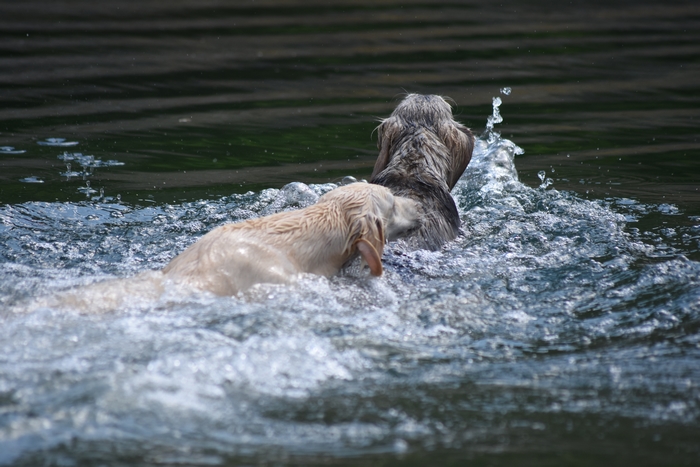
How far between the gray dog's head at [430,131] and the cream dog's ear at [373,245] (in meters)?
1.67

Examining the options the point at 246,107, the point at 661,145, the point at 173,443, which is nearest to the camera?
the point at 173,443

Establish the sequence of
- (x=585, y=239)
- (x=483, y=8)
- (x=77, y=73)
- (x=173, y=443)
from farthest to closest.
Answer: (x=483, y=8), (x=77, y=73), (x=585, y=239), (x=173, y=443)

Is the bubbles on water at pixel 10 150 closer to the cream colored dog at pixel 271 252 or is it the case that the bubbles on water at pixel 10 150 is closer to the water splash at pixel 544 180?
the cream colored dog at pixel 271 252

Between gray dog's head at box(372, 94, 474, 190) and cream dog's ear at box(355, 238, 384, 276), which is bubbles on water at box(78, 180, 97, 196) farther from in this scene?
cream dog's ear at box(355, 238, 384, 276)

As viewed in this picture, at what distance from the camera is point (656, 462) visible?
329cm

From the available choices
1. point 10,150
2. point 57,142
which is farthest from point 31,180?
point 57,142

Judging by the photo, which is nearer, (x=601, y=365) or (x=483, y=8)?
(x=601, y=365)

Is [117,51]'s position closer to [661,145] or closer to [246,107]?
[246,107]

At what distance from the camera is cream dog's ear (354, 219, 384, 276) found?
17.3ft

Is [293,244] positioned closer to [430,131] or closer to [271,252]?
[271,252]

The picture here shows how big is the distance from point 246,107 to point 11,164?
3.28 metres

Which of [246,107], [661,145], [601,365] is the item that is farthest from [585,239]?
[246,107]

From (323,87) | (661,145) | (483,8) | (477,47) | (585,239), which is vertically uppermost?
(483,8)

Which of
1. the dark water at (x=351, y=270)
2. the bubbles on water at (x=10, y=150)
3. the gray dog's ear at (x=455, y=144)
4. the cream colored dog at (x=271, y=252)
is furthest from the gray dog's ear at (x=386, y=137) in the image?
the bubbles on water at (x=10, y=150)
